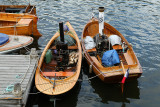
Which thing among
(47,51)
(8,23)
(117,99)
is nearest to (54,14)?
(8,23)

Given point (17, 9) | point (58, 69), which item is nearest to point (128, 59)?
point (58, 69)

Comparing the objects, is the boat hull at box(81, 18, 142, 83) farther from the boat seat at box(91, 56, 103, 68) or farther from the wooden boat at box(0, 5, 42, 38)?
the wooden boat at box(0, 5, 42, 38)

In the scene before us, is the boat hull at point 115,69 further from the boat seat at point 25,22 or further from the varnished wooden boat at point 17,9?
the varnished wooden boat at point 17,9

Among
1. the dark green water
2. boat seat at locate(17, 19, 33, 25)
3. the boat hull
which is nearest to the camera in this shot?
the boat hull

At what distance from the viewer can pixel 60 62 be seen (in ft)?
41.4

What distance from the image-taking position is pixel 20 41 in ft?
49.6

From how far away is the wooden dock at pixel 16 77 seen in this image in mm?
9447

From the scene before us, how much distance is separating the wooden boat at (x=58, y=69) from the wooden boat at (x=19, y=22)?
148 inches

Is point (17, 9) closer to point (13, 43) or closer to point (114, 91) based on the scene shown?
point (13, 43)

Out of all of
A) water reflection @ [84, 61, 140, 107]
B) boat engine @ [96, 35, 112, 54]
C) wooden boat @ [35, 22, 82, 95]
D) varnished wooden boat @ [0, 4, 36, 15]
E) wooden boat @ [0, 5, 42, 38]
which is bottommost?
water reflection @ [84, 61, 140, 107]

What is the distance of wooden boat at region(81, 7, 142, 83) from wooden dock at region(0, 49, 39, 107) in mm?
4113

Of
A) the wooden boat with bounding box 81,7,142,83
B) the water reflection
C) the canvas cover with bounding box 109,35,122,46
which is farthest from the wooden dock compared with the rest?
the canvas cover with bounding box 109,35,122,46

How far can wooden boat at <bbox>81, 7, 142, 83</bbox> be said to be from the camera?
11.8m

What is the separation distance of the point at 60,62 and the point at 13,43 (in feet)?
15.4
